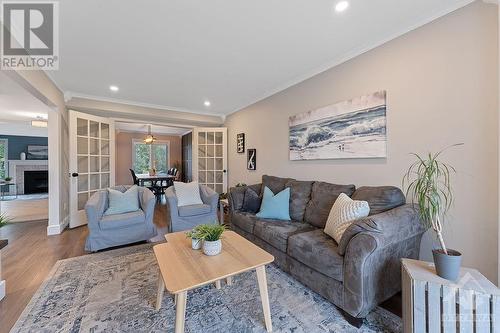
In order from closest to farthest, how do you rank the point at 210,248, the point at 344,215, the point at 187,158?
the point at 210,248
the point at 344,215
the point at 187,158

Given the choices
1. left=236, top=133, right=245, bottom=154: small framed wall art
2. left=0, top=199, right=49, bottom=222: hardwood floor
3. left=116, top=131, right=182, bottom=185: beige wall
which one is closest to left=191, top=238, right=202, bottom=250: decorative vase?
left=236, top=133, right=245, bottom=154: small framed wall art

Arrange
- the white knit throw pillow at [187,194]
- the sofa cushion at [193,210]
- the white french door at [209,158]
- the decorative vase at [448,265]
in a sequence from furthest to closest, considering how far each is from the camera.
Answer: the white french door at [209,158]
the white knit throw pillow at [187,194]
the sofa cushion at [193,210]
the decorative vase at [448,265]

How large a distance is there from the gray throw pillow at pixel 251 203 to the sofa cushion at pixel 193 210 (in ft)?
2.22

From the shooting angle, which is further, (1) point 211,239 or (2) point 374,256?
(1) point 211,239

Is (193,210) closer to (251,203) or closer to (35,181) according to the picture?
(251,203)

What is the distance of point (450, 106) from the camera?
1.77 m

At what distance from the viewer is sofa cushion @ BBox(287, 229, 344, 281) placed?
1.60m

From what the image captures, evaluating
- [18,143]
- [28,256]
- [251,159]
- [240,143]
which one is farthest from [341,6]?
[18,143]

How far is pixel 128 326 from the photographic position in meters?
1.48

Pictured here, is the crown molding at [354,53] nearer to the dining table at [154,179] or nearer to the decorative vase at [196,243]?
the decorative vase at [196,243]

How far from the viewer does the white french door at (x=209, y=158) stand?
5.33 m

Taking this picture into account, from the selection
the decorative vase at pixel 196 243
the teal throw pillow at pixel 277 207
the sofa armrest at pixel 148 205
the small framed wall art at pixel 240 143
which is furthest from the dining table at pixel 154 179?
the decorative vase at pixel 196 243

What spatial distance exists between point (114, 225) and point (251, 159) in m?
2.59

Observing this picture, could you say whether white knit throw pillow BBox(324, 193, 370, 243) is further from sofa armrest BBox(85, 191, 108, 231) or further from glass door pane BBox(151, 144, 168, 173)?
glass door pane BBox(151, 144, 168, 173)
